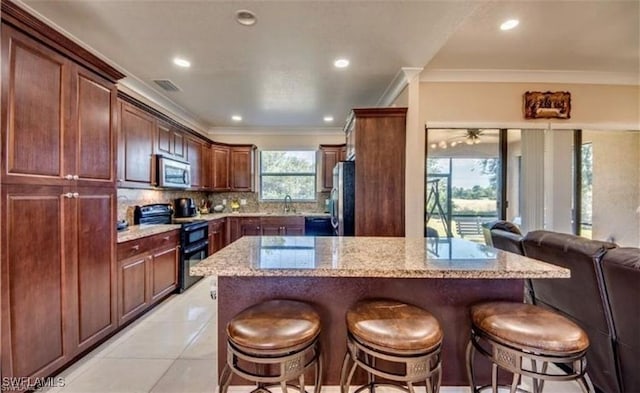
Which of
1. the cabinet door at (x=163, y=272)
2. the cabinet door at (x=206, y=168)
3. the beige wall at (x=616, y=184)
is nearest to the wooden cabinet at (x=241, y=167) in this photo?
the cabinet door at (x=206, y=168)

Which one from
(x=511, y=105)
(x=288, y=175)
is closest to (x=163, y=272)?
(x=288, y=175)

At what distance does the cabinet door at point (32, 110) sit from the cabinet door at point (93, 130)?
0.10 m

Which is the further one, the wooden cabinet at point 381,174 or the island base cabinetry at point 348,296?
the wooden cabinet at point 381,174

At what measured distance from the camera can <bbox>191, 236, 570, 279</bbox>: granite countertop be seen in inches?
55.2

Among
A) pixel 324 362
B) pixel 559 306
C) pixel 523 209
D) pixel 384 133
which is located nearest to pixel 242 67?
pixel 384 133

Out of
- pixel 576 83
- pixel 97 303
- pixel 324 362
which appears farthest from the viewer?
pixel 576 83

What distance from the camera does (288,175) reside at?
629cm

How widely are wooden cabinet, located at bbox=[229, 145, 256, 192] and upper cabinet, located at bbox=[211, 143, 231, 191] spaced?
94 mm

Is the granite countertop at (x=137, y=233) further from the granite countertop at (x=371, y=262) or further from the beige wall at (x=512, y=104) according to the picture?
the beige wall at (x=512, y=104)

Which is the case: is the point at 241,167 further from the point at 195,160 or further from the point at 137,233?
the point at 137,233

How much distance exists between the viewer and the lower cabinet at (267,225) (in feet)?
17.9

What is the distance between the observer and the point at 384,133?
341cm

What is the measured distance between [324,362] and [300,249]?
69 centimetres

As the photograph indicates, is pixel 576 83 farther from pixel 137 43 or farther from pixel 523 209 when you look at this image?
pixel 137 43
